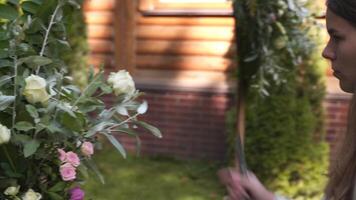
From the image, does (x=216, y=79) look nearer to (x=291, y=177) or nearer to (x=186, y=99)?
(x=186, y=99)

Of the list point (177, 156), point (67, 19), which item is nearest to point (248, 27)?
point (177, 156)

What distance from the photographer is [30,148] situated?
52.3 inches

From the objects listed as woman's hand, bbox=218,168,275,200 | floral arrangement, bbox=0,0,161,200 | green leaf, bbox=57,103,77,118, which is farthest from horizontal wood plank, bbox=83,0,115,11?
woman's hand, bbox=218,168,275,200

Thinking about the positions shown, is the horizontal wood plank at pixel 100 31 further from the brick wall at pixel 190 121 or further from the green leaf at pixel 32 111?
the green leaf at pixel 32 111

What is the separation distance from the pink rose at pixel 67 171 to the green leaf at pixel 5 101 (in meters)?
0.19

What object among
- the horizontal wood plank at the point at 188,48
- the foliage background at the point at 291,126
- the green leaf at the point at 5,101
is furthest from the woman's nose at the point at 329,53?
the horizontal wood plank at the point at 188,48

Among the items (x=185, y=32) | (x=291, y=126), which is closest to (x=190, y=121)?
(x=185, y=32)

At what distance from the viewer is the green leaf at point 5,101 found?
4.49 feet

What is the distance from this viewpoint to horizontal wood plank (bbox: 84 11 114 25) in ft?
23.8

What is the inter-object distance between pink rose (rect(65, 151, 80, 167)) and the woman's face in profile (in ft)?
2.07

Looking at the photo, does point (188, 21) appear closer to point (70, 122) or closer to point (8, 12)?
point (8, 12)

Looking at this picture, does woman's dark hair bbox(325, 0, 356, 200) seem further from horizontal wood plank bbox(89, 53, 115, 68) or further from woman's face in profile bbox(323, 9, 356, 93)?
horizontal wood plank bbox(89, 53, 115, 68)

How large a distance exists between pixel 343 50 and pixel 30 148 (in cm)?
72

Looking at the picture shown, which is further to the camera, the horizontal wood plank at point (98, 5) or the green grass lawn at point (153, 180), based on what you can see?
the horizontal wood plank at point (98, 5)
